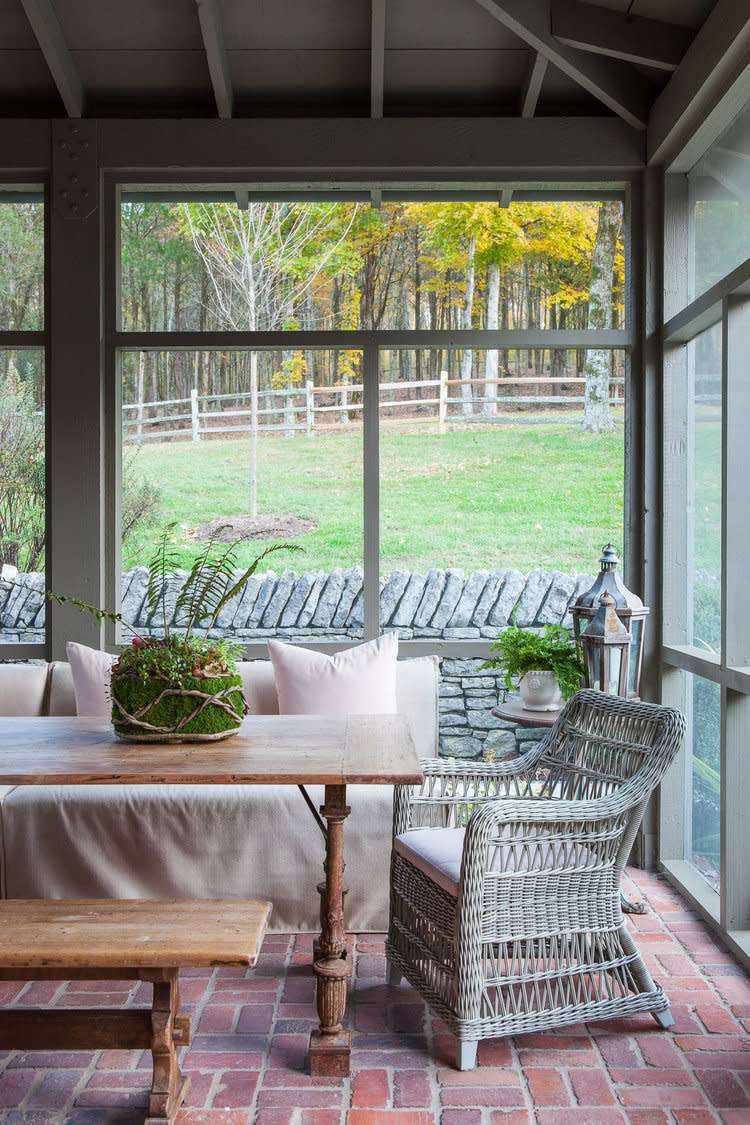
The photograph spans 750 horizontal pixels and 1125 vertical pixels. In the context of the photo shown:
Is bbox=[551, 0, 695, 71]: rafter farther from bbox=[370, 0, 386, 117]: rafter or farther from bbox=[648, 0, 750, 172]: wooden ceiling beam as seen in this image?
bbox=[370, 0, 386, 117]: rafter

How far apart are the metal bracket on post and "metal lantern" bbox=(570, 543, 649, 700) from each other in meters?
2.76

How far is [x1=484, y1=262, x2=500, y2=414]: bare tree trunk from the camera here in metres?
4.56

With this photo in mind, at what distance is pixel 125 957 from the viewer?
7.16 ft

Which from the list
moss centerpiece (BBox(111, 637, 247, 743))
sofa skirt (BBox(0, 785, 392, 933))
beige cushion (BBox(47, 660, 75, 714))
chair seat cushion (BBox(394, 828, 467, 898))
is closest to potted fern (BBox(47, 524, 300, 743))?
moss centerpiece (BBox(111, 637, 247, 743))

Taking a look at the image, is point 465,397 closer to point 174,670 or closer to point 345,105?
point 345,105

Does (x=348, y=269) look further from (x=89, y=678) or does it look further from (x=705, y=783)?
(x=705, y=783)

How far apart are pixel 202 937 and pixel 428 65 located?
379 cm

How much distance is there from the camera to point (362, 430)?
4652mm

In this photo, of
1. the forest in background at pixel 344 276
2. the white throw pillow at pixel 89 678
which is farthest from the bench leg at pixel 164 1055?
the forest in background at pixel 344 276

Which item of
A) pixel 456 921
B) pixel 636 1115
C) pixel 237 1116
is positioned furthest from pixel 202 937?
pixel 636 1115

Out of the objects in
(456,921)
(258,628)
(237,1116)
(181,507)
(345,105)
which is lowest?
(237,1116)

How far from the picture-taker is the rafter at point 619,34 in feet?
13.0

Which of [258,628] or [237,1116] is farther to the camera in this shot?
[258,628]

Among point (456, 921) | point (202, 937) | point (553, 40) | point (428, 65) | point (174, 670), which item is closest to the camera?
point (202, 937)
